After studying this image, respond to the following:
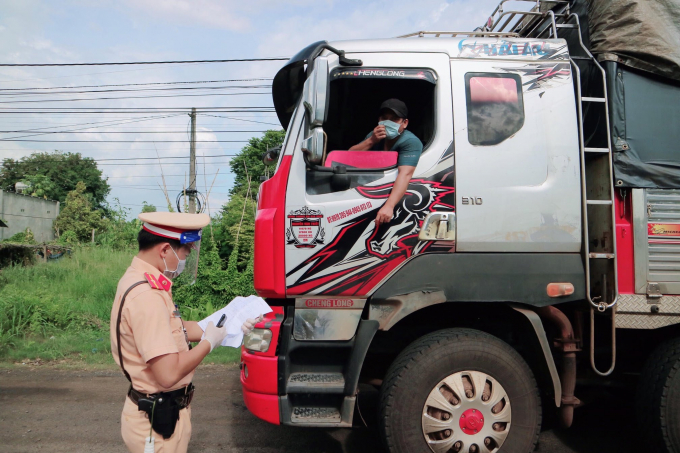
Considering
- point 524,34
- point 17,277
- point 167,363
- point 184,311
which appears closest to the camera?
point 167,363

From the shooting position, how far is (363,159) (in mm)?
3297

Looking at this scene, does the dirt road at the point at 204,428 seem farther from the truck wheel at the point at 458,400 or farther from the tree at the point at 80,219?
the tree at the point at 80,219

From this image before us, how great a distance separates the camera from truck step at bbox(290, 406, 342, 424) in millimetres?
2986

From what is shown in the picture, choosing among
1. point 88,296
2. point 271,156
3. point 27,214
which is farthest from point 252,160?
point 271,156

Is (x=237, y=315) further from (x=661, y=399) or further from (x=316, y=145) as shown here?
(x=661, y=399)

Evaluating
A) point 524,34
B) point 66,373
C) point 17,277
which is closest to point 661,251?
point 524,34

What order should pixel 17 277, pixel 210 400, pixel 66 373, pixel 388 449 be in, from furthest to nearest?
pixel 17 277
pixel 66 373
pixel 210 400
pixel 388 449

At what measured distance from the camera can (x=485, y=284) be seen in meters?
3.11

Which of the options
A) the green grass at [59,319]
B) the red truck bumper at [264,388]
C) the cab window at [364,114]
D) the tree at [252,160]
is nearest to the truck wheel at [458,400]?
the red truck bumper at [264,388]

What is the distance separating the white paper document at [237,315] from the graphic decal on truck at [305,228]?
19.6 inches

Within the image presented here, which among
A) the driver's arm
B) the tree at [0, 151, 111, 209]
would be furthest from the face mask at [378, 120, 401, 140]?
the tree at [0, 151, 111, 209]

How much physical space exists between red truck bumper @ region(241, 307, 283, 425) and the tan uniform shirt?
2.87 ft

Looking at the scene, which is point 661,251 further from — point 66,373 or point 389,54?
point 66,373

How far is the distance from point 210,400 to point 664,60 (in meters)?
4.77
